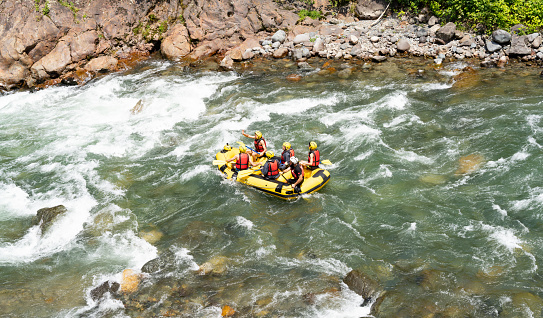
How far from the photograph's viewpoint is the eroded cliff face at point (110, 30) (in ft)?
59.9

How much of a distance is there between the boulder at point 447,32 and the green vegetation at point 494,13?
66 centimetres

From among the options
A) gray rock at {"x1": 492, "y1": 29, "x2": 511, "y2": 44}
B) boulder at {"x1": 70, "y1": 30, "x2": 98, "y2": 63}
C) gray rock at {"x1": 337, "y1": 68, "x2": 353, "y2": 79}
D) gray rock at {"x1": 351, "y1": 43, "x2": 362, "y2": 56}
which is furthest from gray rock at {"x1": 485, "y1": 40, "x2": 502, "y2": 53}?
boulder at {"x1": 70, "y1": 30, "x2": 98, "y2": 63}

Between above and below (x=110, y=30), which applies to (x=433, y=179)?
below

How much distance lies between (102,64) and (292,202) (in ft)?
42.9

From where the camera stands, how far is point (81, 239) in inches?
363

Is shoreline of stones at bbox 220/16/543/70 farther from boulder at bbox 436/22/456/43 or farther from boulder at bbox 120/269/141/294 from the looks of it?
boulder at bbox 120/269/141/294

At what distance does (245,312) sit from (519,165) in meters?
7.64

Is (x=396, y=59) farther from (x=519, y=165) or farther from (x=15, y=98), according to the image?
(x=15, y=98)

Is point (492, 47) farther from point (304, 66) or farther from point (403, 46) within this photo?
point (304, 66)

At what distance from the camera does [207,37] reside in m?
20.0

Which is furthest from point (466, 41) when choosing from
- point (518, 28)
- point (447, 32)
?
point (518, 28)

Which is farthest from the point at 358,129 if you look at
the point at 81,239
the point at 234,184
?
the point at 81,239

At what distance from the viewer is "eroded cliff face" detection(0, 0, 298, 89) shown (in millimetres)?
18266

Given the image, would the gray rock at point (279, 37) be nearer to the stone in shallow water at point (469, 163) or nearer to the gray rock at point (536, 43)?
the gray rock at point (536, 43)
